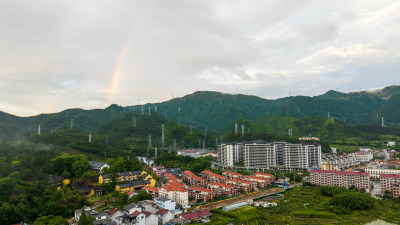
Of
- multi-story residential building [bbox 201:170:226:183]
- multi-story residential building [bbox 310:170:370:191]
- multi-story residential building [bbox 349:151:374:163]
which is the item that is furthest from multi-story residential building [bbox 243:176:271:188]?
multi-story residential building [bbox 349:151:374:163]

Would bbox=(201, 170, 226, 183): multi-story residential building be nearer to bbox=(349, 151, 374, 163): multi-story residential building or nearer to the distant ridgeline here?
the distant ridgeline

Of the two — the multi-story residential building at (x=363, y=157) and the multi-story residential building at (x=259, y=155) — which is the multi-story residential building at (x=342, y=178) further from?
the multi-story residential building at (x=363, y=157)

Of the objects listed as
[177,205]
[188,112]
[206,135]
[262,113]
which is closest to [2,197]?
[177,205]

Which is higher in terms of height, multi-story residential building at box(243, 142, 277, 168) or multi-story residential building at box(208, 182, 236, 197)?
multi-story residential building at box(243, 142, 277, 168)

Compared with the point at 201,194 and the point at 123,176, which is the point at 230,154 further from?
the point at 123,176

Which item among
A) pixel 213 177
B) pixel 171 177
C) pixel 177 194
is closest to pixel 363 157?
pixel 213 177

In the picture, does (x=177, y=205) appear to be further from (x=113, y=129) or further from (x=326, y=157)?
(x=113, y=129)
